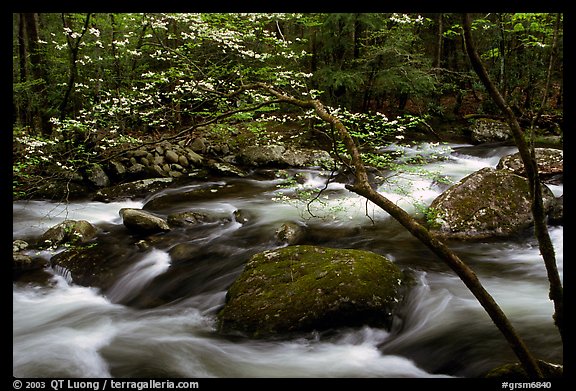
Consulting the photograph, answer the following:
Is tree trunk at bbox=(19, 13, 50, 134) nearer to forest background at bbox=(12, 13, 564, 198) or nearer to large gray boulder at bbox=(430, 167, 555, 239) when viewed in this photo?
forest background at bbox=(12, 13, 564, 198)

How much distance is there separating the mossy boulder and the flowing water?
16cm

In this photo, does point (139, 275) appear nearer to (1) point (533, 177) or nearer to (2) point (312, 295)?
(2) point (312, 295)

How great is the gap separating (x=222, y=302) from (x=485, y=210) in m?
5.12

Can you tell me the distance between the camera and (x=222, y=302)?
5633 mm

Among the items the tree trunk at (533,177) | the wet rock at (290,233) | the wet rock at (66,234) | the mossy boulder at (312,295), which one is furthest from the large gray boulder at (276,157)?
the tree trunk at (533,177)

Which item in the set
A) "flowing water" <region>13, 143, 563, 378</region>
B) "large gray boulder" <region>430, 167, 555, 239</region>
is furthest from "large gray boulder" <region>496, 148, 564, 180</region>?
"large gray boulder" <region>430, 167, 555, 239</region>

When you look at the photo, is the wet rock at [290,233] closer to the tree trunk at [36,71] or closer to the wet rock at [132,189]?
the wet rock at [132,189]

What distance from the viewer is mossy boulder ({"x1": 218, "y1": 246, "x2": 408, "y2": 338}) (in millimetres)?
4484

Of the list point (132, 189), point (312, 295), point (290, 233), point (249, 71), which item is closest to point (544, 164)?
point (290, 233)

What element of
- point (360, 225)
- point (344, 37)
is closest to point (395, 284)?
point (360, 225)

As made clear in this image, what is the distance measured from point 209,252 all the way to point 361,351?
384cm

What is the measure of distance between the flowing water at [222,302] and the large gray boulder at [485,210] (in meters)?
0.30

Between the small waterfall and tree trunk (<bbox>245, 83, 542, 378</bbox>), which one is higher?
tree trunk (<bbox>245, 83, 542, 378</bbox>)

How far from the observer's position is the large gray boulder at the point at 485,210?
7.09 metres
